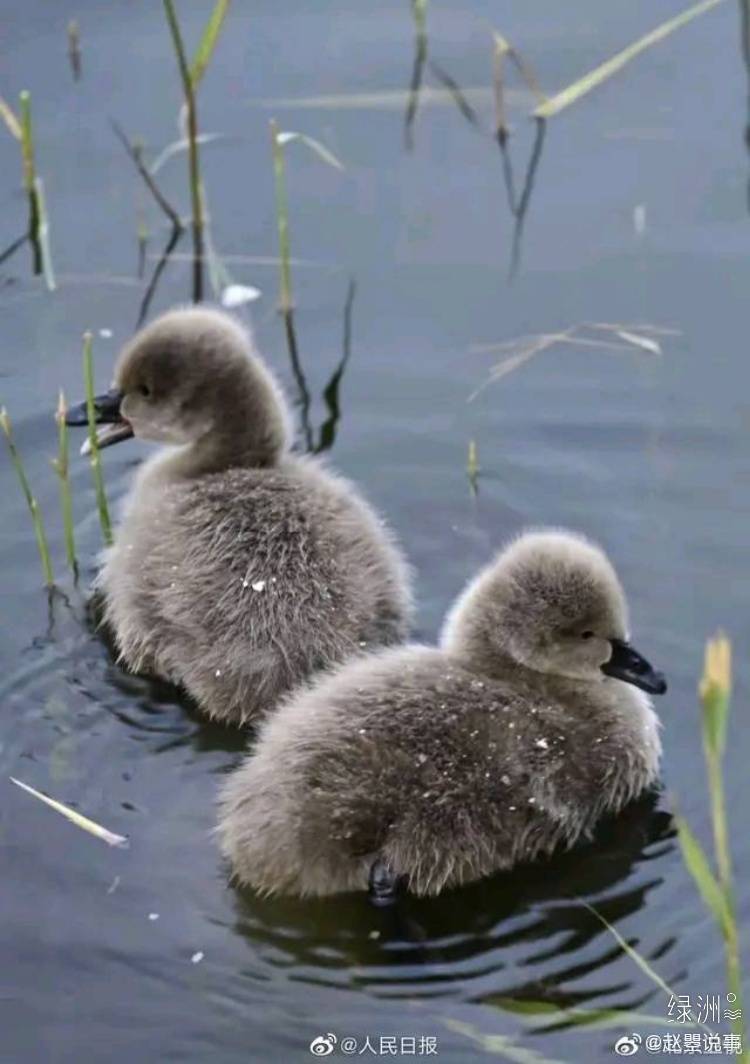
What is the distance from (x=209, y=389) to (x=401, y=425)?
28.2 inches

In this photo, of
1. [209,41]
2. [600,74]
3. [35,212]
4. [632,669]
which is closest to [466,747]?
[632,669]

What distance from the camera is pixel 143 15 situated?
7.50 metres

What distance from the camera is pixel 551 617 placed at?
459 cm

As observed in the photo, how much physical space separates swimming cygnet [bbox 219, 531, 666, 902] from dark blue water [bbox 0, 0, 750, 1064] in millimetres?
94

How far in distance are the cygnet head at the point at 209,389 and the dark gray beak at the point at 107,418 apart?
10cm

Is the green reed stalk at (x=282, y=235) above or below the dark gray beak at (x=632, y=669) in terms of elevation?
above

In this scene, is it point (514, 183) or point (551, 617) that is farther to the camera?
point (514, 183)

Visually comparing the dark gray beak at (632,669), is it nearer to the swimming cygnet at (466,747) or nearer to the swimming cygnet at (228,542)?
the swimming cygnet at (466,747)

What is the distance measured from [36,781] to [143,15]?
3614 mm

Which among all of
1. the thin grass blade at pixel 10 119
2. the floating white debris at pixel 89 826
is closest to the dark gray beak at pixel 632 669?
the floating white debris at pixel 89 826

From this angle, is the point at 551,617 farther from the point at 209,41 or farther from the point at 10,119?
the point at 10,119

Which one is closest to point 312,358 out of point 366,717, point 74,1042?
point 366,717

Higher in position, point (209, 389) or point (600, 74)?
point (600, 74)

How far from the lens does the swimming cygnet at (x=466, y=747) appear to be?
4.20m
